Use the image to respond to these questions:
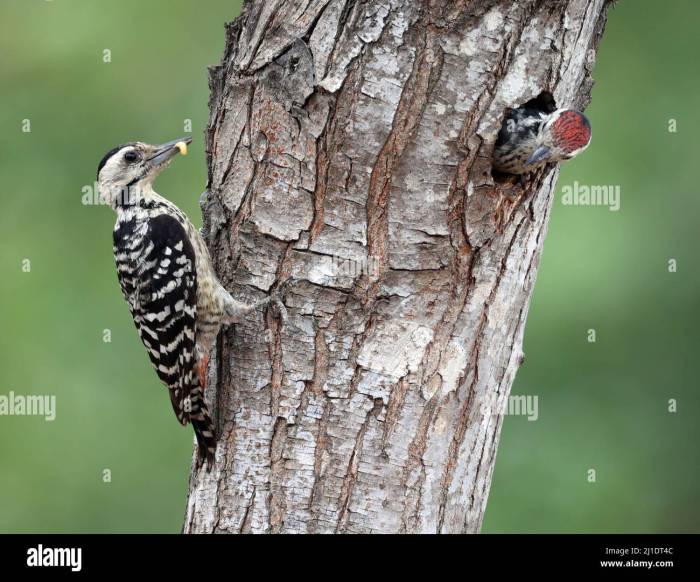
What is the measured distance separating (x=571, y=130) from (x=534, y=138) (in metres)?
0.41

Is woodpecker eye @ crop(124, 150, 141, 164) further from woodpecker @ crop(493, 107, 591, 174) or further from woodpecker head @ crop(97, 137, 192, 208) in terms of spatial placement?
woodpecker @ crop(493, 107, 591, 174)

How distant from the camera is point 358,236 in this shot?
3.49 meters

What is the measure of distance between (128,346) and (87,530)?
1.41m

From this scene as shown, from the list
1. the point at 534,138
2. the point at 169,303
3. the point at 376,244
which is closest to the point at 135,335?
the point at 169,303

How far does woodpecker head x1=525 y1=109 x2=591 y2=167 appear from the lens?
3596mm

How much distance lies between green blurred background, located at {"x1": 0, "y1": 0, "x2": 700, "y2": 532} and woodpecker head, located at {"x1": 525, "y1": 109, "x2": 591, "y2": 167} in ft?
8.14

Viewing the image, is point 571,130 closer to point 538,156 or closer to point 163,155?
point 538,156

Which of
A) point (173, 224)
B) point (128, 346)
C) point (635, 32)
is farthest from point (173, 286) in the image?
point (635, 32)

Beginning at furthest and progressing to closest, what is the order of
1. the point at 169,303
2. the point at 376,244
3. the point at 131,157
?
the point at 131,157 < the point at 169,303 < the point at 376,244

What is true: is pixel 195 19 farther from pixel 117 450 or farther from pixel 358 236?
pixel 358 236

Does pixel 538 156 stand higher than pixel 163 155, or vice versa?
pixel 163 155

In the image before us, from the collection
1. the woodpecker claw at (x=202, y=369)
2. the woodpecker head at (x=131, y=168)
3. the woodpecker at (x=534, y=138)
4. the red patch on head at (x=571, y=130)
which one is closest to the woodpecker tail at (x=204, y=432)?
the woodpecker claw at (x=202, y=369)

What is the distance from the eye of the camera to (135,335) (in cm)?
738

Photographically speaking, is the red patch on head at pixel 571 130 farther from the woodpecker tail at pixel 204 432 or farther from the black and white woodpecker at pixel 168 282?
the woodpecker tail at pixel 204 432
